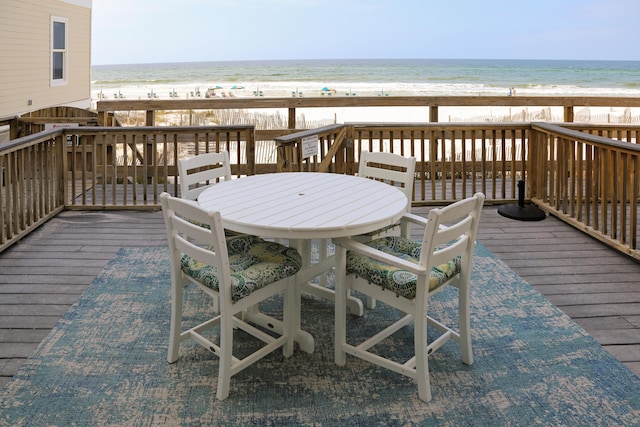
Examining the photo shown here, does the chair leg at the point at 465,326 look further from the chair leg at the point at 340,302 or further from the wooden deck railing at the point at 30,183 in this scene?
the wooden deck railing at the point at 30,183

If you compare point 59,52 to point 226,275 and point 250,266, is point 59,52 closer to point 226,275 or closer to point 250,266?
point 250,266

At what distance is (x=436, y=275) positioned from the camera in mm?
2379

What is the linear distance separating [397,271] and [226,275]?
0.72 meters

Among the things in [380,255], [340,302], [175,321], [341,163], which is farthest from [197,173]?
[341,163]

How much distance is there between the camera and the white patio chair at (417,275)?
2227 mm

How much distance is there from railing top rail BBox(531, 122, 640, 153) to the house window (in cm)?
818

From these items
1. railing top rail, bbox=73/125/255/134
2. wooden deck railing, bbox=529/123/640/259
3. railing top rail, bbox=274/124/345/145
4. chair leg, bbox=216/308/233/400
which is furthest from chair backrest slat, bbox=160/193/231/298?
railing top rail, bbox=73/125/255/134

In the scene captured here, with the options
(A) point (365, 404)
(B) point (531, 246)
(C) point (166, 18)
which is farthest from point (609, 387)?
(C) point (166, 18)

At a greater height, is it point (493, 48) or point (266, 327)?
point (493, 48)

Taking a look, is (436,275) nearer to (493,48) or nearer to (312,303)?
(312,303)

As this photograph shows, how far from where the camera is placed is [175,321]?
2531 millimetres

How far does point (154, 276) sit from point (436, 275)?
205 cm

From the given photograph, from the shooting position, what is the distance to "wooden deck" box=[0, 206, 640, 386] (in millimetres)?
2864

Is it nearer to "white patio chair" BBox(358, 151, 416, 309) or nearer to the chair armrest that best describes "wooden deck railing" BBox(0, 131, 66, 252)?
"white patio chair" BBox(358, 151, 416, 309)
